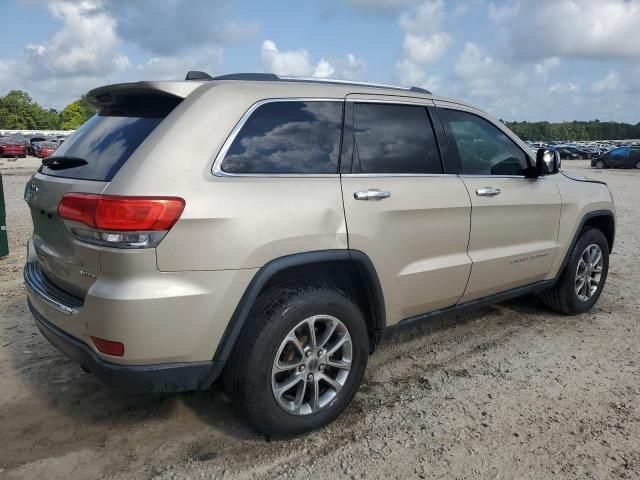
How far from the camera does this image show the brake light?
90.3 inches

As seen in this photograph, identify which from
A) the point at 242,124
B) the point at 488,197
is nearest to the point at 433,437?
the point at 488,197

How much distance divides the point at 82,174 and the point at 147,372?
102 cm

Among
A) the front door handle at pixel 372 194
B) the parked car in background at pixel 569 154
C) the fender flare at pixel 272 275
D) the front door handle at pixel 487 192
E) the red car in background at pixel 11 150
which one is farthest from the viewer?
the parked car in background at pixel 569 154

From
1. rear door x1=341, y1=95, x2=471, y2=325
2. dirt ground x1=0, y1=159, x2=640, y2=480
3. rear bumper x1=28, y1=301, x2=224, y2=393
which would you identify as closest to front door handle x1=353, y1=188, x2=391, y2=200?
rear door x1=341, y1=95, x2=471, y2=325

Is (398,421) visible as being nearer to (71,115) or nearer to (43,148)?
(43,148)

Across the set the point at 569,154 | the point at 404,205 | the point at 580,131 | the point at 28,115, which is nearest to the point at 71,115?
the point at 28,115

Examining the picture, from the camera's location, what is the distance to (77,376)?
3578mm

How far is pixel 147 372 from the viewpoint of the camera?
241 centimetres

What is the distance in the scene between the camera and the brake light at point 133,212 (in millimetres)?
2293

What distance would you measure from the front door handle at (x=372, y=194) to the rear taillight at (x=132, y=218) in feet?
3.27

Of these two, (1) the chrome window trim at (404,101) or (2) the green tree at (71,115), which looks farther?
(2) the green tree at (71,115)

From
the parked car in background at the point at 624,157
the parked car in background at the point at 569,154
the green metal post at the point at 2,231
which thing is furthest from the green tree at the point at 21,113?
the green metal post at the point at 2,231

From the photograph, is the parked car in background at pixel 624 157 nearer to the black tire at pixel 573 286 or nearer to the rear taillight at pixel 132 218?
the black tire at pixel 573 286

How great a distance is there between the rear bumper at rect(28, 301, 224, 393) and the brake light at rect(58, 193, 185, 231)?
62 cm
